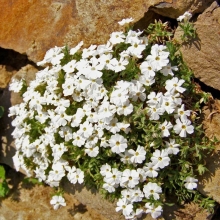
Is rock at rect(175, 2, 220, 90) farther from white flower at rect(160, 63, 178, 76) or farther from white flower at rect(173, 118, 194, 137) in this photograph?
white flower at rect(173, 118, 194, 137)

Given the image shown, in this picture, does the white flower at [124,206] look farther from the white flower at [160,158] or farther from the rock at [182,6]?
the rock at [182,6]

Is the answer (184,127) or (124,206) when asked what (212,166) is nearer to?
(184,127)

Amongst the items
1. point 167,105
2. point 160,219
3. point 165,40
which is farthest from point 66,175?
point 165,40

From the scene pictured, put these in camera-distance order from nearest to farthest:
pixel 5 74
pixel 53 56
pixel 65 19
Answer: pixel 53 56 < pixel 65 19 < pixel 5 74

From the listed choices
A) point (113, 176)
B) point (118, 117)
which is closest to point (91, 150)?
point (113, 176)

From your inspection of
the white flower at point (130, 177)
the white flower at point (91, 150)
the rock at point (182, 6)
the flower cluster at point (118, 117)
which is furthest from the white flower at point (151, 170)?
the rock at point (182, 6)

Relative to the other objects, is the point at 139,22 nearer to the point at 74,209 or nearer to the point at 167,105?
the point at 167,105

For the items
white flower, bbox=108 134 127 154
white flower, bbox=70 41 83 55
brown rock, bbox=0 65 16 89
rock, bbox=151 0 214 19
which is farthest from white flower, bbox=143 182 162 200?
brown rock, bbox=0 65 16 89
